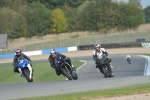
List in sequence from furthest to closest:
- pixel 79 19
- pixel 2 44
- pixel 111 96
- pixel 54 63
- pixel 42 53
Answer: pixel 79 19 → pixel 2 44 → pixel 42 53 → pixel 54 63 → pixel 111 96

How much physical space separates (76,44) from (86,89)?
57.9m

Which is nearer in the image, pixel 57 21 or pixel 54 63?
pixel 54 63

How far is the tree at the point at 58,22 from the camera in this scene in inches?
3659

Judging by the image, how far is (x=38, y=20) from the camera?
9469 cm

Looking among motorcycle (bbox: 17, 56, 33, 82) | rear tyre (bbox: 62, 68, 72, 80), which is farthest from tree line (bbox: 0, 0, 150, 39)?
rear tyre (bbox: 62, 68, 72, 80)

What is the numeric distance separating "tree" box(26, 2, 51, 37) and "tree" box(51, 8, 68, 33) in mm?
1085

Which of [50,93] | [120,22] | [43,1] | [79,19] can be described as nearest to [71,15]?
[79,19]

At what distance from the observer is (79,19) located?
9700 cm

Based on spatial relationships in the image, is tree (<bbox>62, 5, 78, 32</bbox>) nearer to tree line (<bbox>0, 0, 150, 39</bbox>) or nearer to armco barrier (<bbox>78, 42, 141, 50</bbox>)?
tree line (<bbox>0, 0, 150, 39</bbox>)

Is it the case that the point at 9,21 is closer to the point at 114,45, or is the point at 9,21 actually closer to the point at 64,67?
the point at 114,45

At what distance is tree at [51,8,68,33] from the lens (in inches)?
3659

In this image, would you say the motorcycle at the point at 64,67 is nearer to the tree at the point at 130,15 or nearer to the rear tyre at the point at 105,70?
the rear tyre at the point at 105,70

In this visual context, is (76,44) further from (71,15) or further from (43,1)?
(43,1)

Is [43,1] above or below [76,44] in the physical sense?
above
